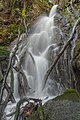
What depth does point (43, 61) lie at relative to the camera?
7.41 m

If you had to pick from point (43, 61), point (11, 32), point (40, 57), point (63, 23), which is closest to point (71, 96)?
point (43, 61)

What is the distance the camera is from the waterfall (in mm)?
6707

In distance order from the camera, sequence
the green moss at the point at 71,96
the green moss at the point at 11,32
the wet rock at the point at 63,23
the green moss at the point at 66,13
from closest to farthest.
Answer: the green moss at the point at 71,96
the wet rock at the point at 63,23
the green moss at the point at 66,13
the green moss at the point at 11,32

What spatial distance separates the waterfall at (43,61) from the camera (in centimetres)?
671

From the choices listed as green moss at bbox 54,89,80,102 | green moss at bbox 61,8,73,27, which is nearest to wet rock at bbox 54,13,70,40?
green moss at bbox 61,8,73,27

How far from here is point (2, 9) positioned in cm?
1036

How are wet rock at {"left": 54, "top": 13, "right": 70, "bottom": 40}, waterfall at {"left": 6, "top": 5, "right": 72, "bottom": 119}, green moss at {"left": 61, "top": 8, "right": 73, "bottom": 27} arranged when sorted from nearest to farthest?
waterfall at {"left": 6, "top": 5, "right": 72, "bottom": 119} < wet rock at {"left": 54, "top": 13, "right": 70, "bottom": 40} < green moss at {"left": 61, "top": 8, "right": 73, "bottom": 27}

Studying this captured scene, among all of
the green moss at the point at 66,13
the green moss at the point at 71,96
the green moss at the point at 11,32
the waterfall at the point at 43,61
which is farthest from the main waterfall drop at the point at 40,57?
the green moss at the point at 71,96

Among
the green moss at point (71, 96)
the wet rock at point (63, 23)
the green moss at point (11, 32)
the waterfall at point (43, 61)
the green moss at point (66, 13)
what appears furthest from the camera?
the green moss at point (11, 32)

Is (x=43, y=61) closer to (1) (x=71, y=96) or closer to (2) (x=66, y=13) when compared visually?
(2) (x=66, y=13)

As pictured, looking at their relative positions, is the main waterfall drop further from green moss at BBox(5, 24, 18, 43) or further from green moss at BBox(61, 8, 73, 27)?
green moss at BBox(5, 24, 18, 43)

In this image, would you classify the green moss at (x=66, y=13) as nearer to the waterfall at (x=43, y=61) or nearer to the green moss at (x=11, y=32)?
the waterfall at (x=43, y=61)

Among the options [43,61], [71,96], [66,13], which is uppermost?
[66,13]

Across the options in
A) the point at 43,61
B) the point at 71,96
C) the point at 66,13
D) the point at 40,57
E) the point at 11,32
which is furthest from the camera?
the point at 11,32
